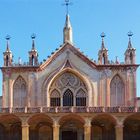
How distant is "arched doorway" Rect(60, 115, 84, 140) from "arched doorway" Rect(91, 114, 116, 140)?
5.76 feet

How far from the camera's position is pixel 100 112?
2276 inches

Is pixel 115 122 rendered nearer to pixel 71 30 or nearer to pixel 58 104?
pixel 58 104

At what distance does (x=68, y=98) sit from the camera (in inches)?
2493

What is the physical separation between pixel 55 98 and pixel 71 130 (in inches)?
196

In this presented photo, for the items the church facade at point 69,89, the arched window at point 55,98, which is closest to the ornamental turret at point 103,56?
the church facade at point 69,89

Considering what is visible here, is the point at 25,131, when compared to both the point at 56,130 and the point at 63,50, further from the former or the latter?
the point at 63,50

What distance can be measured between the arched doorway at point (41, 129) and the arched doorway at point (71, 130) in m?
1.68

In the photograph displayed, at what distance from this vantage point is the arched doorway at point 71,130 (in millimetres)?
61875

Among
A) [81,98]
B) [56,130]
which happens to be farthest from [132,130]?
[56,130]

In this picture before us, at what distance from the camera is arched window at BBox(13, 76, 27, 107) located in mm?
63438

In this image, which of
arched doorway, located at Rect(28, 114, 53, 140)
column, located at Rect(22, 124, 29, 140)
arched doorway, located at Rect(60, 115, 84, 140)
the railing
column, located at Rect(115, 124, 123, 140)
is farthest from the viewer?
arched doorway, located at Rect(60, 115, 84, 140)

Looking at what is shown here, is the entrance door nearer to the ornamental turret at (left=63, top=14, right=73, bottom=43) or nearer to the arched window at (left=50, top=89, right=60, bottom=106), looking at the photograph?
the arched window at (left=50, top=89, right=60, bottom=106)

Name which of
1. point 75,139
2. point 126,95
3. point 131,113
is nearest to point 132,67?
point 126,95

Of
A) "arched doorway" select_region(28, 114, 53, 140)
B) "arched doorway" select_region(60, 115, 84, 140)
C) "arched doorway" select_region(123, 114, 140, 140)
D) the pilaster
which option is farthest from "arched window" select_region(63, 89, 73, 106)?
"arched doorway" select_region(123, 114, 140, 140)
